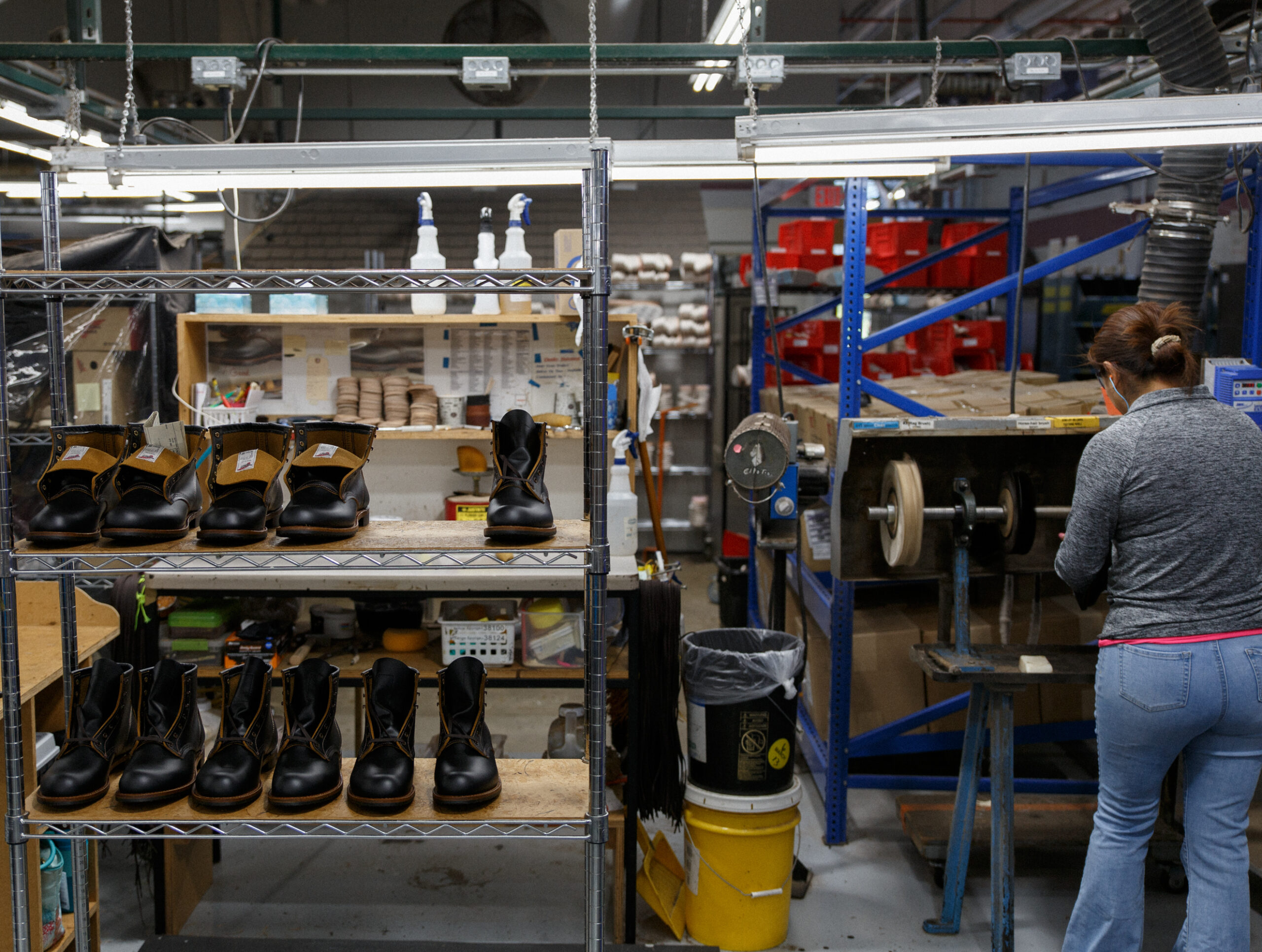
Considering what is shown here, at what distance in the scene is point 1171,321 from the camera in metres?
2.21

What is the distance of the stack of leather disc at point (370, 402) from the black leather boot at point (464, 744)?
225cm

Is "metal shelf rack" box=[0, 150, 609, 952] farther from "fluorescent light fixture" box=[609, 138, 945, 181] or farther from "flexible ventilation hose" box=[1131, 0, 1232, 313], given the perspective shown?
"flexible ventilation hose" box=[1131, 0, 1232, 313]

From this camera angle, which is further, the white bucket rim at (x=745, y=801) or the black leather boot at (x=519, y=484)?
the white bucket rim at (x=745, y=801)

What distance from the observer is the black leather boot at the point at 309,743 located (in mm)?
1846

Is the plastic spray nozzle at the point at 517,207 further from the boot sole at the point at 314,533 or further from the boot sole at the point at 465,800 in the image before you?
the boot sole at the point at 465,800

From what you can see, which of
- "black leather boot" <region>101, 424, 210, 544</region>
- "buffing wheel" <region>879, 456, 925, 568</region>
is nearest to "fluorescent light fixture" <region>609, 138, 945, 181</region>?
"buffing wheel" <region>879, 456, 925, 568</region>

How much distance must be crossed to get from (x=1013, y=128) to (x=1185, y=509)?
0.93m

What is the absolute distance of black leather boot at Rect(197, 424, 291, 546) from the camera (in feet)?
5.87

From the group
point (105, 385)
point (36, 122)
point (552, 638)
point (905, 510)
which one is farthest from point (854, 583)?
point (105, 385)

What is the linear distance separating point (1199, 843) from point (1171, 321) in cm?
122

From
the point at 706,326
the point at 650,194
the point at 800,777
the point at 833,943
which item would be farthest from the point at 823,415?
the point at 650,194

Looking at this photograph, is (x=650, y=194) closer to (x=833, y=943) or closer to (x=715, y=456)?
(x=715, y=456)

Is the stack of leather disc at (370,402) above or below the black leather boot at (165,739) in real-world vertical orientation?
above

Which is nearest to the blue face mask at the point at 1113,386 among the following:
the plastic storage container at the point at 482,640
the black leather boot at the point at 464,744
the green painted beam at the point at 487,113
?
the black leather boot at the point at 464,744
